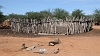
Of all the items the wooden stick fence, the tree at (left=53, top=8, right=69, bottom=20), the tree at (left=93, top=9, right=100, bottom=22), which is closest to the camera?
the wooden stick fence

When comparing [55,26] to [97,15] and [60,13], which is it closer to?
[60,13]

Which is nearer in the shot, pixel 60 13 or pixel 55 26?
pixel 55 26

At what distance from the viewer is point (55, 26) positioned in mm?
16906

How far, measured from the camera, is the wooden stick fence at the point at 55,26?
664 inches

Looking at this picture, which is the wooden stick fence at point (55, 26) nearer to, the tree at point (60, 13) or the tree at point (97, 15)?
the tree at point (60, 13)

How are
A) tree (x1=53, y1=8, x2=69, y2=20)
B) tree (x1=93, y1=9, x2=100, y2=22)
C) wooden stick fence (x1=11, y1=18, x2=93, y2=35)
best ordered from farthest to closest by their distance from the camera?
tree (x1=93, y1=9, x2=100, y2=22), tree (x1=53, y1=8, x2=69, y2=20), wooden stick fence (x1=11, y1=18, x2=93, y2=35)

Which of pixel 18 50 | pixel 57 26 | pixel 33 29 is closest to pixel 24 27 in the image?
pixel 33 29

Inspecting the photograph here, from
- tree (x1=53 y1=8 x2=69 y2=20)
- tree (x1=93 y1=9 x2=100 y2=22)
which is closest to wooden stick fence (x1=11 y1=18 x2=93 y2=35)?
tree (x1=53 y1=8 x2=69 y2=20)

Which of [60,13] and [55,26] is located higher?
[60,13]

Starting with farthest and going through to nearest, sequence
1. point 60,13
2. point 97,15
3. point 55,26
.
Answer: point 97,15, point 60,13, point 55,26

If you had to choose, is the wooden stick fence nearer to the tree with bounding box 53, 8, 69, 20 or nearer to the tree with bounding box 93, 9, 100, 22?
the tree with bounding box 53, 8, 69, 20

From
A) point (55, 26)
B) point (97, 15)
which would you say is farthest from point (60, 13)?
point (55, 26)

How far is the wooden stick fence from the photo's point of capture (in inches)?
664

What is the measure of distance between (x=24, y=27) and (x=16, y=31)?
4.02 ft
